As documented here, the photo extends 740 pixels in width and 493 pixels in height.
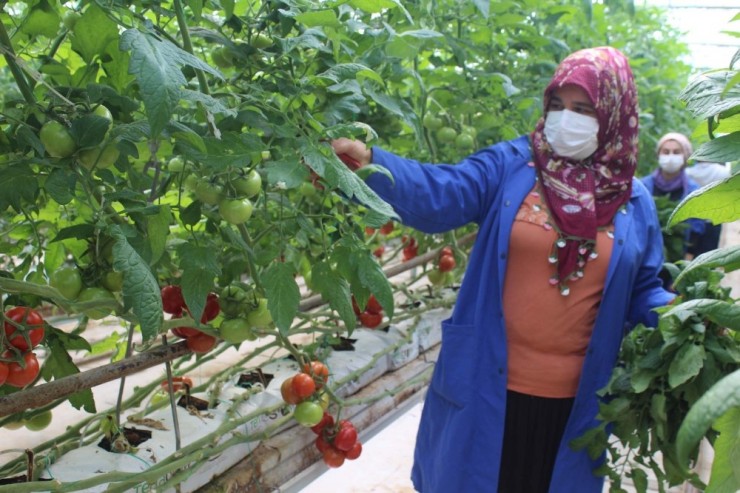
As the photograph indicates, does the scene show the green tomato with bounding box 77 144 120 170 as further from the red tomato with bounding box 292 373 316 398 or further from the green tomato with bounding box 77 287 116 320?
the red tomato with bounding box 292 373 316 398

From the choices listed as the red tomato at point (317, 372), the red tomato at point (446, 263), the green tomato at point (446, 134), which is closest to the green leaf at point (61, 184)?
the red tomato at point (317, 372)

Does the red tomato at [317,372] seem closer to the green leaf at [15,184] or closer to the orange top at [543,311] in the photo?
the orange top at [543,311]

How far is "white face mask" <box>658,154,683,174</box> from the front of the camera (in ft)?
10.8

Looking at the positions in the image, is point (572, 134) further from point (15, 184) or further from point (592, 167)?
point (15, 184)

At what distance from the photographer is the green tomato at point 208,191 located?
901 millimetres

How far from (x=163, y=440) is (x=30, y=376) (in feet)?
1.66

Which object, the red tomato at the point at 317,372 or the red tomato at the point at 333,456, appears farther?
the red tomato at the point at 333,456

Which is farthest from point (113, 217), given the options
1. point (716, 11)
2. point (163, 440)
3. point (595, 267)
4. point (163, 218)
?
point (716, 11)

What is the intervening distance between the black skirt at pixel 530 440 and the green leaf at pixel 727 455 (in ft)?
3.53

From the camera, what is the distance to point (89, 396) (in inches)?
40.4

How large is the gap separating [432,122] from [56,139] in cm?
128

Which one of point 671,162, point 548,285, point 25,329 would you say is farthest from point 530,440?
point 671,162

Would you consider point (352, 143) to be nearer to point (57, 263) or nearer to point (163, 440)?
point (57, 263)

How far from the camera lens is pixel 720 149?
519 millimetres
